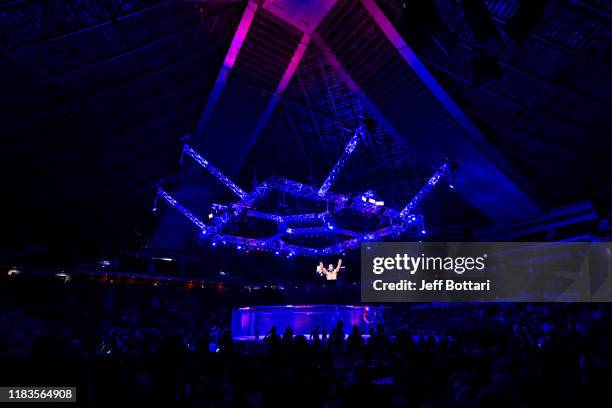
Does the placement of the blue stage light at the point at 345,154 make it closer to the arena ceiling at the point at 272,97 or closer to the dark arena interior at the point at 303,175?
the dark arena interior at the point at 303,175

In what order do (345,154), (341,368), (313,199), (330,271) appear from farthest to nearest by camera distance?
(330,271), (313,199), (345,154), (341,368)

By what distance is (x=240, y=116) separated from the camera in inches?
481

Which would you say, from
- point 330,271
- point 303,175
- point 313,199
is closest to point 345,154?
point 313,199

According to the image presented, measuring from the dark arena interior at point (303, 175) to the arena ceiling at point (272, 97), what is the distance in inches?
2.2

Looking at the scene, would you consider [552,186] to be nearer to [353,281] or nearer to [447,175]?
[447,175]

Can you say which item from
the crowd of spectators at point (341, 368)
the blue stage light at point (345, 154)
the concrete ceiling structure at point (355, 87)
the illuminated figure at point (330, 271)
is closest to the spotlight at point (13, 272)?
the crowd of spectators at point (341, 368)

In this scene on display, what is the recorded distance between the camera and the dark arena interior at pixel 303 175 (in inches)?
210

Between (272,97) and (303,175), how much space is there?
4527 millimetres

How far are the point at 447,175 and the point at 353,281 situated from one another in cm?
1212

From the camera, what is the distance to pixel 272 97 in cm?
1180

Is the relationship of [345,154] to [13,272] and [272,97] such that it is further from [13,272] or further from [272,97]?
[13,272]

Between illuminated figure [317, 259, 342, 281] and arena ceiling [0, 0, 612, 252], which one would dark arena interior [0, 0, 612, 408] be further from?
illuminated figure [317, 259, 342, 281]

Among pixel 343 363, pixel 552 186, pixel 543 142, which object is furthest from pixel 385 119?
pixel 343 363

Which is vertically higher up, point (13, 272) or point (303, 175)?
point (303, 175)
